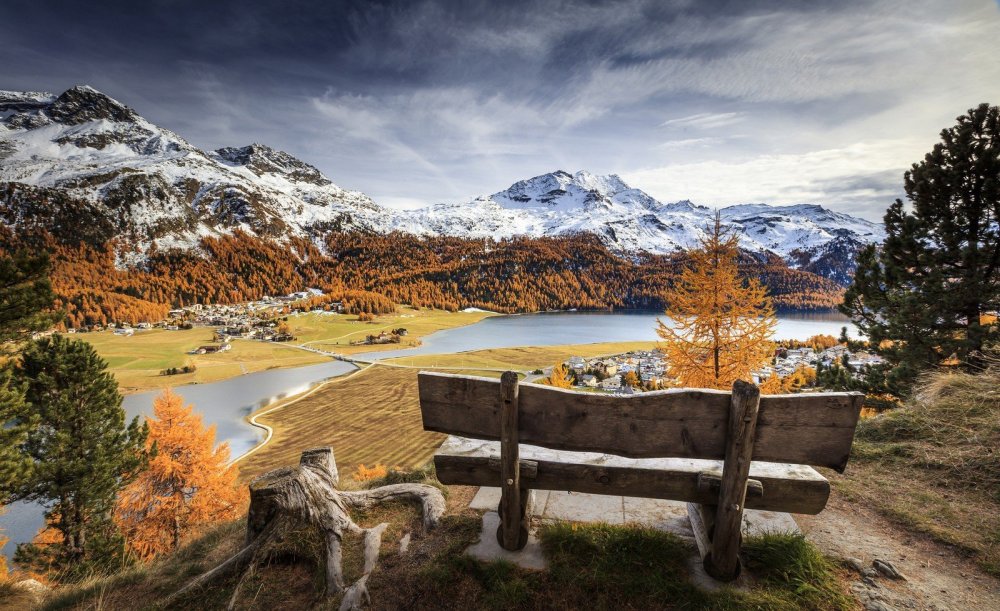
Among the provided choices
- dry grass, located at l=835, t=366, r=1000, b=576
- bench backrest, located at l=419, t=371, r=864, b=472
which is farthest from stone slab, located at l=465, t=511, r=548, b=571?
dry grass, located at l=835, t=366, r=1000, b=576

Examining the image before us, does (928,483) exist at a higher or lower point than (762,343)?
lower

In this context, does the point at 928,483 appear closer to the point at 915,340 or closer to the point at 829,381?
the point at 915,340

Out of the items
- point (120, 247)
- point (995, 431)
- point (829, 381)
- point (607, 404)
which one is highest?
point (120, 247)

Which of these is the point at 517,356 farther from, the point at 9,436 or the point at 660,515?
the point at 660,515

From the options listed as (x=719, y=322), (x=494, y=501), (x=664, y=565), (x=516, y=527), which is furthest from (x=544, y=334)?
(x=664, y=565)

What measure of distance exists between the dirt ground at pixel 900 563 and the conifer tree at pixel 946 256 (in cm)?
1064

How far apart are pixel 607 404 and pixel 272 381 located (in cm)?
7468

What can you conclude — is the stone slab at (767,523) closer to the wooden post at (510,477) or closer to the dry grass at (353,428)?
the wooden post at (510,477)

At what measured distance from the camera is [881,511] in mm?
5277

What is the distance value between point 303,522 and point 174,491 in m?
25.0

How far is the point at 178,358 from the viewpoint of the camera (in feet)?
254

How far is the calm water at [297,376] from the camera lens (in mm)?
35969

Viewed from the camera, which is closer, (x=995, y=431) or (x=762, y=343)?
(x=995, y=431)

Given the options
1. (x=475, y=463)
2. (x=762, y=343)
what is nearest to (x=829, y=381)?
(x=762, y=343)
